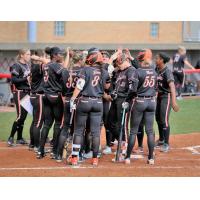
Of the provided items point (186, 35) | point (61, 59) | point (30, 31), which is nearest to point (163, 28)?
Result: point (186, 35)

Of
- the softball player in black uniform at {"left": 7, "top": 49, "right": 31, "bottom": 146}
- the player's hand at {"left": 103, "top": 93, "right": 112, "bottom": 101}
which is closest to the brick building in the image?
the softball player in black uniform at {"left": 7, "top": 49, "right": 31, "bottom": 146}

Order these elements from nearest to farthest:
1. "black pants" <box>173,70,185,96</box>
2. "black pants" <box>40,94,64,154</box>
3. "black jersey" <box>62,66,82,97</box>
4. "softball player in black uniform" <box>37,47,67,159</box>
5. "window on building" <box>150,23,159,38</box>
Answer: "black jersey" <box>62,66,82,97</box>, "softball player in black uniform" <box>37,47,67,159</box>, "black pants" <box>40,94,64,154</box>, "black pants" <box>173,70,185,96</box>, "window on building" <box>150,23,159,38</box>

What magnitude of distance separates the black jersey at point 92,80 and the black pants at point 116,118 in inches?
42.8

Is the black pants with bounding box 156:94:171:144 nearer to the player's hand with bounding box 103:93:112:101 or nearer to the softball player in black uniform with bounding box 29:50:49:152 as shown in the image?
the player's hand with bounding box 103:93:112:101

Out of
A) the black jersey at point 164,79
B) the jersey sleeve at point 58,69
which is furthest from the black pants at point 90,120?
the black jersey at point 164,79

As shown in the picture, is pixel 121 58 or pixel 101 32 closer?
pixel 121 58

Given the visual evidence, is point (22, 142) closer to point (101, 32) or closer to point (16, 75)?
point (16, 75)

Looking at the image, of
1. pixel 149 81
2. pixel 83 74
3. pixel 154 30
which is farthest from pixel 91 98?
pixel 154 30

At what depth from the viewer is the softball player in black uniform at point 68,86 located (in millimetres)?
9586

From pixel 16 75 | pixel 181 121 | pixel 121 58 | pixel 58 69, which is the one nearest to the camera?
pixel 58 69

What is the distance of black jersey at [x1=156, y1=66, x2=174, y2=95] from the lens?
1051 centimetres

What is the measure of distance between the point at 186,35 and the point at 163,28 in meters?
2.08

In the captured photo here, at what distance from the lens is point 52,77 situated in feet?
31.9

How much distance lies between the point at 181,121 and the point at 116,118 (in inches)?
226
